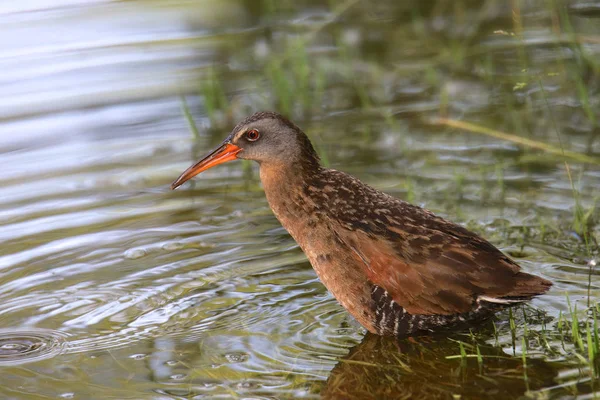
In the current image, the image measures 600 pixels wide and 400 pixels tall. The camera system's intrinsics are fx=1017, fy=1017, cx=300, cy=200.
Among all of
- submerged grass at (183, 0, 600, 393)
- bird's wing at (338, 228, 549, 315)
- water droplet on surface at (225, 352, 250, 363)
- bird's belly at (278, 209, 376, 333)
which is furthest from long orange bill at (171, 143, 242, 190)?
submerged grass at (183, 0, 600, 393)

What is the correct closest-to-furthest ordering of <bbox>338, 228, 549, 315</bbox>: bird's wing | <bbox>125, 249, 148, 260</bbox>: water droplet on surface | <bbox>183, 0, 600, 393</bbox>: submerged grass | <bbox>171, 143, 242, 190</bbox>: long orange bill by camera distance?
<bbox>338, 228, 549, 315</bbox>: bird's wing, <bbox>171, 143, 242, 190</bbox>: long orange bill, <bbox>125, 249, 148, 260</bbox>: water droplet on surface, <bbox>183, 0, 600, 393</bbox>: submerged grass

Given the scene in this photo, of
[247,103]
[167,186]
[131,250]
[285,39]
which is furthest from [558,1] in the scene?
[131,250]

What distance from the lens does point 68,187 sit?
7168mm

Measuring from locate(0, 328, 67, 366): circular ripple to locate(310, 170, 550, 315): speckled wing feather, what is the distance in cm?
149

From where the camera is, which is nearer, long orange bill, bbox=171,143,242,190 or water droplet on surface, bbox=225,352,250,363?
water droplet on surface, bbox=225,352,250,363

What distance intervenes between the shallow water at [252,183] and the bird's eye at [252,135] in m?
0.81

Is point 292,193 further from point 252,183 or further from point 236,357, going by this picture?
point 252,183

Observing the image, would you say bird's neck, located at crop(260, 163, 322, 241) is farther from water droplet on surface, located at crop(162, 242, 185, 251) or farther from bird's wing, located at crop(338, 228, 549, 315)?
water droplet on surface, located at crop(162, 242, 185, 251)

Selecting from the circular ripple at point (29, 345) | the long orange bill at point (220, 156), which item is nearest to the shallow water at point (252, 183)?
the circular ripple at point (29, 345)

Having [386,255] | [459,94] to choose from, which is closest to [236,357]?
[386,255]

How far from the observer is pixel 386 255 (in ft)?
15.6

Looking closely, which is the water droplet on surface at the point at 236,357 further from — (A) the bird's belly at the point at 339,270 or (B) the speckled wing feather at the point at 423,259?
(B) the speckled wing feather at the point at 423,259

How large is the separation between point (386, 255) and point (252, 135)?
102 cm

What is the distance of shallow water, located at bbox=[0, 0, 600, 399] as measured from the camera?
15.4ft
